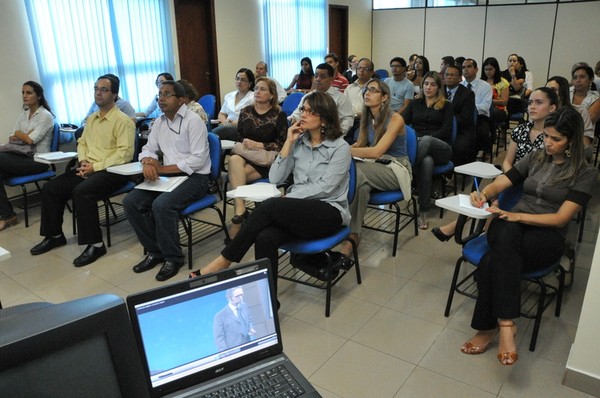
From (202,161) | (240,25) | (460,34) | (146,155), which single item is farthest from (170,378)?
(460,34)

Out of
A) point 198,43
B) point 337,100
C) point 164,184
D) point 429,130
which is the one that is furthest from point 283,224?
point 198,43

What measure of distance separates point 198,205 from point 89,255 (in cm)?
96

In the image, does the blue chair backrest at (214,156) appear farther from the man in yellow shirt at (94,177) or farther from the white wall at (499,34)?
the white wall at (499,34)

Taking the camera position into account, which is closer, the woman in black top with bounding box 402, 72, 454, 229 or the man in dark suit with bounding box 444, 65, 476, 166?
the woman in black top with bounding box 402, 72, 454, 229

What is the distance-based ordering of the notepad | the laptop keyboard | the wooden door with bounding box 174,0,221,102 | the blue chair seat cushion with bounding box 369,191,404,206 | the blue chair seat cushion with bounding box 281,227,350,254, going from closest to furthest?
the laptop keyboard < the blue chair seat cushion with bounding box 281,227,350,254 < the notepad < the blue chair seat cushion with bounding box 369,191,404,206 < the wooden door with bounding box 174,0,221,102

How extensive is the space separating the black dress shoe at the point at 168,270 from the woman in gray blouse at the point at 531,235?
1955 mm

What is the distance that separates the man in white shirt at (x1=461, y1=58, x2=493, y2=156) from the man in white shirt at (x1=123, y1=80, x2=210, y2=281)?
3.13 metres

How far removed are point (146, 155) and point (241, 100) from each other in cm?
217

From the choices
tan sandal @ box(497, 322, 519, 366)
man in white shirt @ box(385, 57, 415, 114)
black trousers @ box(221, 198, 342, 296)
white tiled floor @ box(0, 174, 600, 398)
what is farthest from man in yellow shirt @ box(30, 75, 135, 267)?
man in white shirt @ box(385, 57, 415, 114)

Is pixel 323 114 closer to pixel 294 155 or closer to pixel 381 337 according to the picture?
pixel 294 155

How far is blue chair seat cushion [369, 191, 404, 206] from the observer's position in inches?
127

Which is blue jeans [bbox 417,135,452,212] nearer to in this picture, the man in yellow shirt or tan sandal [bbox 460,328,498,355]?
tan sandal [bbox 460,328,498,355]

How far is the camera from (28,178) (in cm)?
409

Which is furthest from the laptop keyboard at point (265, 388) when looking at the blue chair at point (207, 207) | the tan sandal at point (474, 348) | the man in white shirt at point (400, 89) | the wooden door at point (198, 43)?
the wooden door at point (198, 43)
